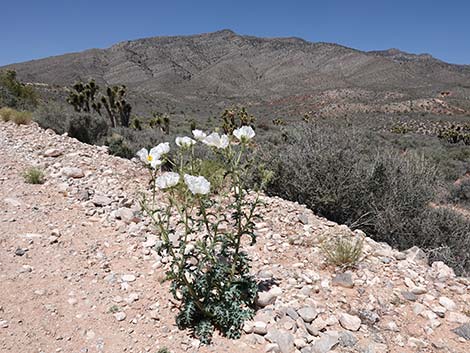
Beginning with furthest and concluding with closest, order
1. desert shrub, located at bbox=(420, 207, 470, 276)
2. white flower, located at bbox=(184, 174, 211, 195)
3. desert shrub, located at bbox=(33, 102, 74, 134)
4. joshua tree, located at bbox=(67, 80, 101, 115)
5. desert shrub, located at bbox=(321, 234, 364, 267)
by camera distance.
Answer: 1. joshua tree, located at bbox=(67, 80, 101, 115)
2. desert shrub, located at bbox=(33, 102, 74, 134)
3. desert shrub, located at bbox=(420, 207, 470, 276)
4. desert shrub, located at bbox=(321, 234, 364, 267)
5. white flower, located at bbox=(184, 174, 211, 195)

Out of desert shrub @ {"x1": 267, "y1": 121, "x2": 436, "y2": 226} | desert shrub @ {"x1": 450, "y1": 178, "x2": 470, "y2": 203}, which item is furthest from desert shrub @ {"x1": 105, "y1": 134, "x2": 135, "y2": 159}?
desert shrub @ {"x1": 450, "y1": 178, "x2": 470, "y2": 203}

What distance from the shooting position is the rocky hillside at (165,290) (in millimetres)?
2514

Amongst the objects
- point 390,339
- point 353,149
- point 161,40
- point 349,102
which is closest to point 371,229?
point 353,149

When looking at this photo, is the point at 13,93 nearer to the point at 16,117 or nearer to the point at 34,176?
the point at 16,117

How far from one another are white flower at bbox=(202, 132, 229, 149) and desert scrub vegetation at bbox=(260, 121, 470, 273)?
A: 8.95 ft

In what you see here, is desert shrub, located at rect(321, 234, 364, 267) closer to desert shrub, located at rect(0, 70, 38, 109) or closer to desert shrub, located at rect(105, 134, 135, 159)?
desert shrub, located at rect(105, 134, 135, 159)

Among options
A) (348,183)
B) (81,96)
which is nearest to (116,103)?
(81,96)

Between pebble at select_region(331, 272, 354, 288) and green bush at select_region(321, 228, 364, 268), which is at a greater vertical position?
green bush at select_region(321, 228, 364, 268)

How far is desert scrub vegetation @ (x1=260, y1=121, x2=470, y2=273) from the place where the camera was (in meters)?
4.58

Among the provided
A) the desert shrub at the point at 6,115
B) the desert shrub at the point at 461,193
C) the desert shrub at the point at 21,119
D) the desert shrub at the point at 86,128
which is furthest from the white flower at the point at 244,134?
the desert shrub at the point at 461,193

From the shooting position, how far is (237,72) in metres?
88.1

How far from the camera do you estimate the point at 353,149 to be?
598 cm

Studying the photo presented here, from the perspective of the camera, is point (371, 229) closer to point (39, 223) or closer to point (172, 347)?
point (172, 347)

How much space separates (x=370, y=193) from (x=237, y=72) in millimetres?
86696
